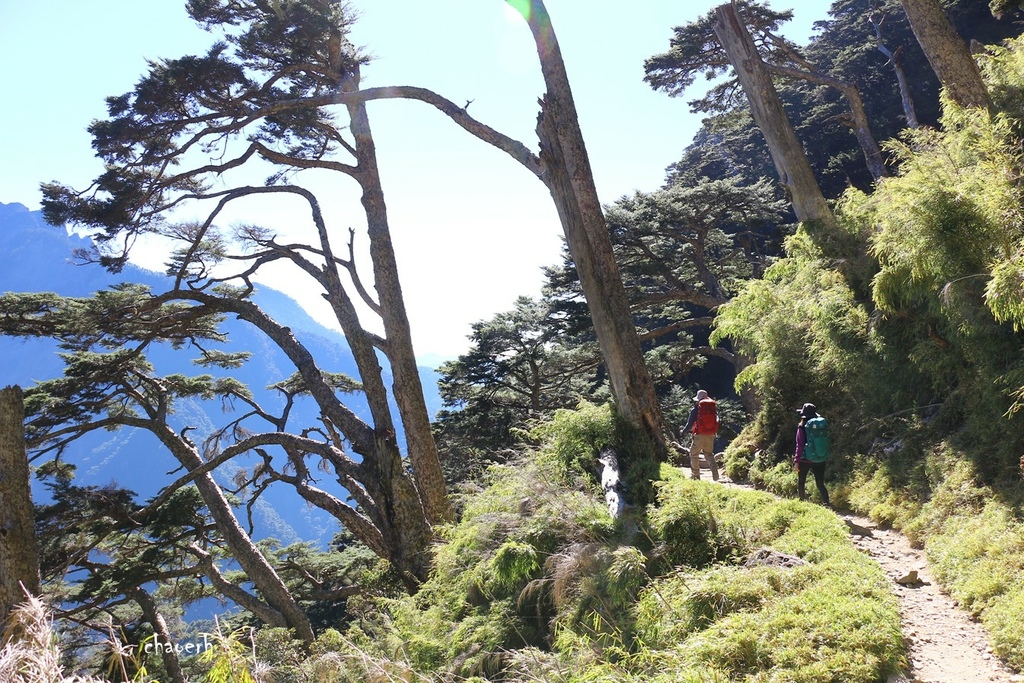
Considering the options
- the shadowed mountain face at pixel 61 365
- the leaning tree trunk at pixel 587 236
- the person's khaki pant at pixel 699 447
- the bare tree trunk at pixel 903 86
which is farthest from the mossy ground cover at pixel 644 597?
the shadowed mountain face at pixel 61 365

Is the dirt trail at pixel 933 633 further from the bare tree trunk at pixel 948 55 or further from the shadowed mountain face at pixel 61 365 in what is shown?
the shadowed mountain face at pixel 61 365

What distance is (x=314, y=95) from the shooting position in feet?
Answer: 42.7

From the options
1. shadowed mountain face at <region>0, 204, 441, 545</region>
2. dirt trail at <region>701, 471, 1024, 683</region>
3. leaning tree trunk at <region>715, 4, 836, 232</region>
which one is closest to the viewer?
dirt trail at <region>701, 471, 1024, 683</region>

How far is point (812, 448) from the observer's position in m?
7.81

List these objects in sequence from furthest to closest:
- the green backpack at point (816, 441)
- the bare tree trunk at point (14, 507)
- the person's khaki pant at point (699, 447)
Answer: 1. the person's khaki pant at point (699, 447)
2. the bare tree trunk at point (14, 507)
3. the green backpack at point (816, 441)

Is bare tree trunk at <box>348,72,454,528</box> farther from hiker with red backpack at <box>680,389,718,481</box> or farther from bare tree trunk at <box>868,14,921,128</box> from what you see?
bare tree trunk at <box>868,14,921,128</box>

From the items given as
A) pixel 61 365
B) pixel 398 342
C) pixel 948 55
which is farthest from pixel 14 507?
pixel 61 365

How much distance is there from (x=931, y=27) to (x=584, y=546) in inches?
334

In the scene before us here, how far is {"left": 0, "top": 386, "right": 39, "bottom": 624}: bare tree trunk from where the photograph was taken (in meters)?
8.75

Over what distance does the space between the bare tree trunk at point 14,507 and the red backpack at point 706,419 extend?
28.6 feet

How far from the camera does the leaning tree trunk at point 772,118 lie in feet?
41.3

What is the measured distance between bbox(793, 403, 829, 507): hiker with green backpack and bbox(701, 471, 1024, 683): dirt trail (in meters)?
1.47

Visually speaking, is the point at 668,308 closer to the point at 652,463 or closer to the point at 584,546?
the point at 652,463

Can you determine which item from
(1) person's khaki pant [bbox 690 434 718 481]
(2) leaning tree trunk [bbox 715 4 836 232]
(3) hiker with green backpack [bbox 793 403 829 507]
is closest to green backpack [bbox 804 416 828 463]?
(3) hiker with green backpack [bbox 793 403 829 507]
